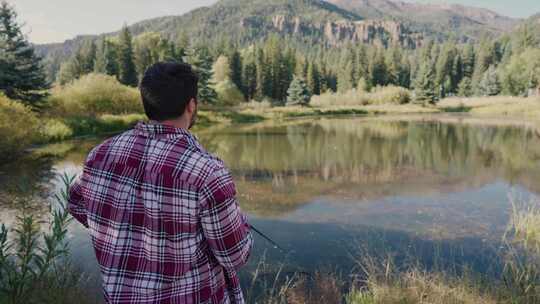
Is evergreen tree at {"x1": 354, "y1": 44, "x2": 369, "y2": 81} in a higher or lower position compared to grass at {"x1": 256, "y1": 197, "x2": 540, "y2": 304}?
higher

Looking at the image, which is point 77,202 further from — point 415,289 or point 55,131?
point 55,131

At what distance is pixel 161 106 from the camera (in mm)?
1701

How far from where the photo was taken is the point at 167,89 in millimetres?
1682

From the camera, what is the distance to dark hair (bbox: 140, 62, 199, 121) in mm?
1682

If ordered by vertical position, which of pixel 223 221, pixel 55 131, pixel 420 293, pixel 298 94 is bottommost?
pixel 420 293

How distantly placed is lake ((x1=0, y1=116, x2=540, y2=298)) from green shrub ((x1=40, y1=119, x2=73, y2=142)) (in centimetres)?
85

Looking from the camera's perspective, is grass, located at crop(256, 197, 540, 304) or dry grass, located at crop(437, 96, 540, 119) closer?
grass, located at crop(256, 197, 540, 304)

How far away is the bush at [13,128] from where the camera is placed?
13469mm

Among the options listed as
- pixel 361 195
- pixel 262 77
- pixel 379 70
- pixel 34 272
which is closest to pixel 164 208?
pixel 34 272

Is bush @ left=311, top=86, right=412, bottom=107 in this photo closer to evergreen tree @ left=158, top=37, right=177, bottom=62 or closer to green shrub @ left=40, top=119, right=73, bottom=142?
evergreen tree @ left=158, top=37, right=177, bottom=62

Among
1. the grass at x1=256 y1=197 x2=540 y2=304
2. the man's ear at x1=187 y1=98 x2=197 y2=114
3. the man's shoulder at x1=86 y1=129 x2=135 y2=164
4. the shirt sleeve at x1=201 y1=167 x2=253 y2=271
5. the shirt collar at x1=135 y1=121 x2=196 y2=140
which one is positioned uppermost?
the man's ear at x1=187 y1=98 x2=197 y2=114

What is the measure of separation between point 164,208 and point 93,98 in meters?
29.0

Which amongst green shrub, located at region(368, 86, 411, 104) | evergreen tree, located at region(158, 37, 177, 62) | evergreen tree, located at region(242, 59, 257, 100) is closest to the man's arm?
evergreen tree, located at region(158, 37, 177, 62)

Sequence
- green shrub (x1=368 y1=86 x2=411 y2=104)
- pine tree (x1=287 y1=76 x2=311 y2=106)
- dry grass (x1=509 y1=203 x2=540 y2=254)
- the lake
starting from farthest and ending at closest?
green shrub (x1=368 y1=86 x2=411 y2=104)
pine tree (x1=287 y1=76 x2=311 y2=106)
dry grass (x1=509 y1=203 x2=540 y2=254)
the lake
